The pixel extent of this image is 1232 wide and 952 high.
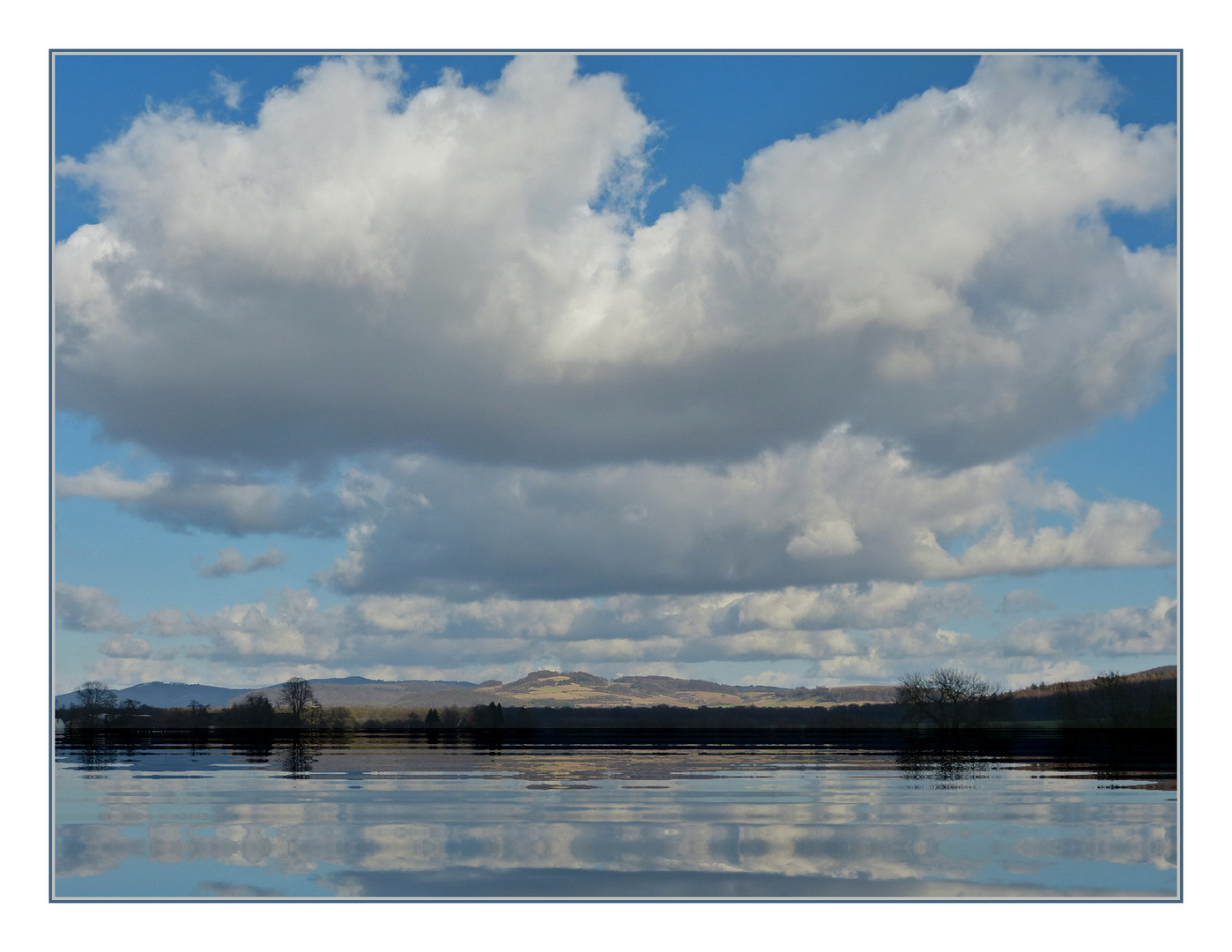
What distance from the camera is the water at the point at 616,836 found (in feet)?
108

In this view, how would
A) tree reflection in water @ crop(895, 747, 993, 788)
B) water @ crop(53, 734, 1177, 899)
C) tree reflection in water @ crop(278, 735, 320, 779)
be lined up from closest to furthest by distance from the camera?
water @ crop(53, 734, 1177, 899) → tree reflection in water @ crop(895, 747, 993, 788) → tree reflection in water @ crop(278, 735, 320, 779)

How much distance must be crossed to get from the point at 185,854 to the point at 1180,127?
39.3 metres

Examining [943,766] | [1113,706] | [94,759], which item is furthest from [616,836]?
[1113,706]

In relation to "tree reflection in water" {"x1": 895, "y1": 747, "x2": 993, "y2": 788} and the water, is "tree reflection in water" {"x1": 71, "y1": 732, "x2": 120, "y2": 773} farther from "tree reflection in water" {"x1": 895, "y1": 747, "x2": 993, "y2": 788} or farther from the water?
"tree reflection in water" {"x1": 895, "y1": 747, "x2": 993, "y2": 788}

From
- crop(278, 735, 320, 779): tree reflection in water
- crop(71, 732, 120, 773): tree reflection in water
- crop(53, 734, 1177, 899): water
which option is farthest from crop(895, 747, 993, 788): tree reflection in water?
crop(71, 732, 120, 773): tree reflection in water

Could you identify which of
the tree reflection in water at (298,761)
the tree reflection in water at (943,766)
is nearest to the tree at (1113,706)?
the tree reflection in water at (943,766)

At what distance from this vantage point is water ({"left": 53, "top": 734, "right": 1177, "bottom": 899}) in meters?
32.9

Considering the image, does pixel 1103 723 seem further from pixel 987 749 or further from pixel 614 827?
pixel 614 827

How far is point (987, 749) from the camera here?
126 m

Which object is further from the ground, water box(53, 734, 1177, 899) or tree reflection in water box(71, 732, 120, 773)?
water box(53, 734, 1177, 899)

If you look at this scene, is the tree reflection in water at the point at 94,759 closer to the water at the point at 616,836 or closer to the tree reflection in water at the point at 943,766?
the water at the point at 616,836

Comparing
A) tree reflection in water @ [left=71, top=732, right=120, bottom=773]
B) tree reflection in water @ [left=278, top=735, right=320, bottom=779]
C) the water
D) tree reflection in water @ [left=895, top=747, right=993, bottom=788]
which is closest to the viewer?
the water

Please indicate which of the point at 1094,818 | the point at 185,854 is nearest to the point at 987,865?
the point at 1094,818

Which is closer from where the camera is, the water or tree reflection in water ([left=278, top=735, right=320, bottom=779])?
the water
